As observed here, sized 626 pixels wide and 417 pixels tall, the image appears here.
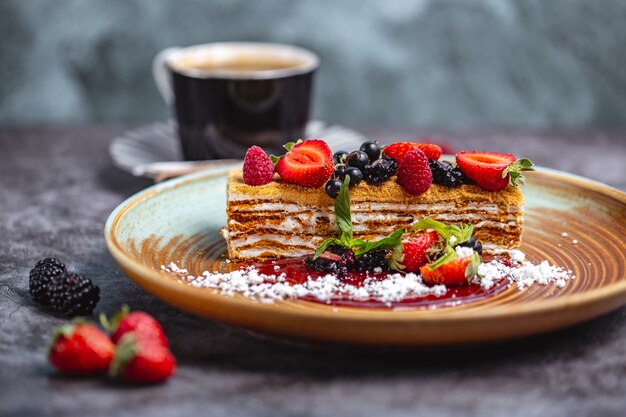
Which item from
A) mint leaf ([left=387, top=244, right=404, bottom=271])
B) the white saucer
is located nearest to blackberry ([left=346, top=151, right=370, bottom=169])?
mint leaf ([left=387, top=244, right=404, bottom=271])

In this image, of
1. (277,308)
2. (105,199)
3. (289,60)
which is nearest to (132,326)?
(277,308)

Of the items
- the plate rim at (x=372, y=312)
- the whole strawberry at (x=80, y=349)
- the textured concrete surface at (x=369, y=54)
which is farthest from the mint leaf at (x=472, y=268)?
the textured concrete surface at (x=369, y=54)

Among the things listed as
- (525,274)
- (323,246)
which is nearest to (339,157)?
(323,246)

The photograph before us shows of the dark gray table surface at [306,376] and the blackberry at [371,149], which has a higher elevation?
the blackberry at [371,149]

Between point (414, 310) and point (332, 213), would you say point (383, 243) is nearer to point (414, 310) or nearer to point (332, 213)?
point (332, 213)

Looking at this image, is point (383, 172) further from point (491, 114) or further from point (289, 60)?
point (491, 114)

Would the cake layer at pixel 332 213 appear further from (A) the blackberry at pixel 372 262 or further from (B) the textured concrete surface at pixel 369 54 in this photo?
(B) the textured concrete surface at pixel 369 54

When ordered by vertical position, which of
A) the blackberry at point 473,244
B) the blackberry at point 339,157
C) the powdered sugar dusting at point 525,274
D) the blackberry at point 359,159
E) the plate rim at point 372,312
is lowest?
the powdered sugar dusting at point 525,274
